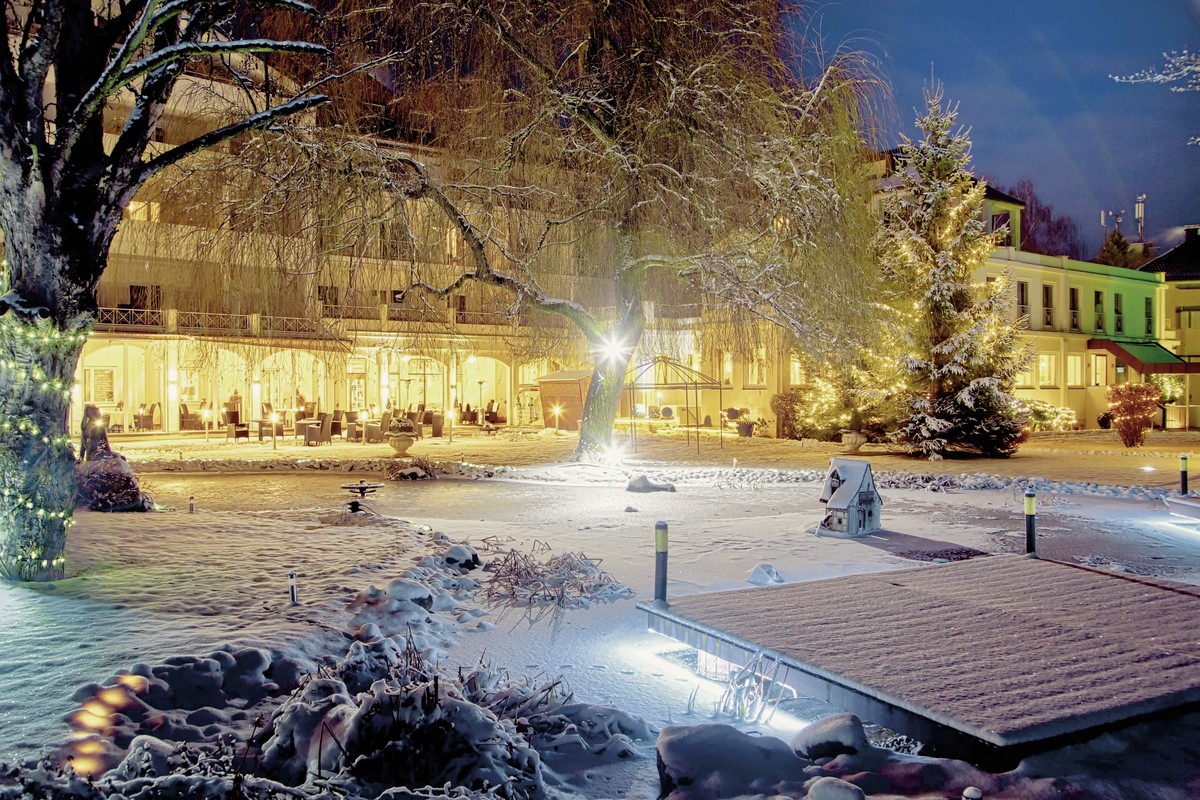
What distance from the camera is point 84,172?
Answer: 27.8ft

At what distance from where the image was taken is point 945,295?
25.5 metres

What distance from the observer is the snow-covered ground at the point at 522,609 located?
489 cm

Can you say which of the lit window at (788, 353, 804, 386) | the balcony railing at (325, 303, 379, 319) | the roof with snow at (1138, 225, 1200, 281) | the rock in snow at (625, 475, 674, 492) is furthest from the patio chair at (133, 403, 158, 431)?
the roof with snow at (1138, 225, 1200, 281)

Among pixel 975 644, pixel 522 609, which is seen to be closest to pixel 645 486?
pixel 522 609

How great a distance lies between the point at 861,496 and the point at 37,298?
31.2 ft

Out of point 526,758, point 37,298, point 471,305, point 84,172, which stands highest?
point 471,305

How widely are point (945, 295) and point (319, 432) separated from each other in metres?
19.0

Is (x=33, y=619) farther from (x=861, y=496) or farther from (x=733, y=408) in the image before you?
(x=733, y=408)

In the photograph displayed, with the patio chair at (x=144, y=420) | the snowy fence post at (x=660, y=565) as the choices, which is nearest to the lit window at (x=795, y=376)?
the patio chair at (x=144, y=420)

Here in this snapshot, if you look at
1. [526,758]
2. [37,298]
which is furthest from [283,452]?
[526,758]

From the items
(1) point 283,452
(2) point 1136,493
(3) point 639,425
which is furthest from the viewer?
(3) point 639,425

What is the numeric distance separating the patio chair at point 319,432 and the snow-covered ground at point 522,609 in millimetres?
9266

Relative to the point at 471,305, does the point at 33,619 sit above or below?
below

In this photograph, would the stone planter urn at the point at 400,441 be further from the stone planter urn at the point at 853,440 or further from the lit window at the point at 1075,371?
the lit window at the point at 1075,371
